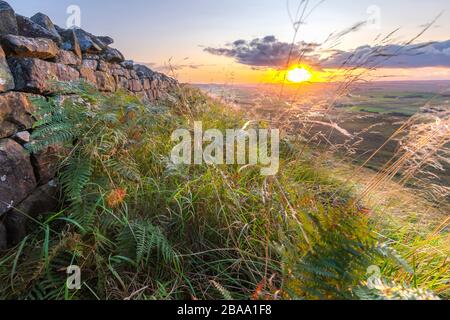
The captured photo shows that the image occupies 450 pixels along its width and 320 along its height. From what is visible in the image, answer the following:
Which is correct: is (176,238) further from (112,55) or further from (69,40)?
(112,55)

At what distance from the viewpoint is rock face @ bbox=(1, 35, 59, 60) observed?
2080 mm

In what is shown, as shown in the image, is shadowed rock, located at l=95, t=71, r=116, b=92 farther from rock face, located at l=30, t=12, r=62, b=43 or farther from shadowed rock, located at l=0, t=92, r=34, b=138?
shadowed rock, located at l=0, t=92, r=34, b=138

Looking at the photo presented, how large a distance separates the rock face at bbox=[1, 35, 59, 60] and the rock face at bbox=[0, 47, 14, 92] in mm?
85

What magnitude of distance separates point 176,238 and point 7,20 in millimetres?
1877

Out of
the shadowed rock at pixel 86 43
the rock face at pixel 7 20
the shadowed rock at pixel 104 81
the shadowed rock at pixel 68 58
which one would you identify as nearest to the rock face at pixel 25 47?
the rock face at pixel 7 20

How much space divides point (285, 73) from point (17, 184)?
200 centimetres

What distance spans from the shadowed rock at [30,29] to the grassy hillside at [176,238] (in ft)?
1.85

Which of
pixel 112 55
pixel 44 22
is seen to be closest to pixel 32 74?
pixel 44 22

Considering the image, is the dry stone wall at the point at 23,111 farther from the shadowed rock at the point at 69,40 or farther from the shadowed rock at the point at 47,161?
the shadowed rock at the point at 69,40

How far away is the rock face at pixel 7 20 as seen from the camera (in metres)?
2.14

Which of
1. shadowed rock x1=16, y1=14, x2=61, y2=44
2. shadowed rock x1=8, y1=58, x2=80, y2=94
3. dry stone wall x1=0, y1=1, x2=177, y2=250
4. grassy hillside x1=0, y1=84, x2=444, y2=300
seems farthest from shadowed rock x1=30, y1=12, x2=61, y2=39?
grassy hillside x1=0, y1=84, x2=444, y2=300
